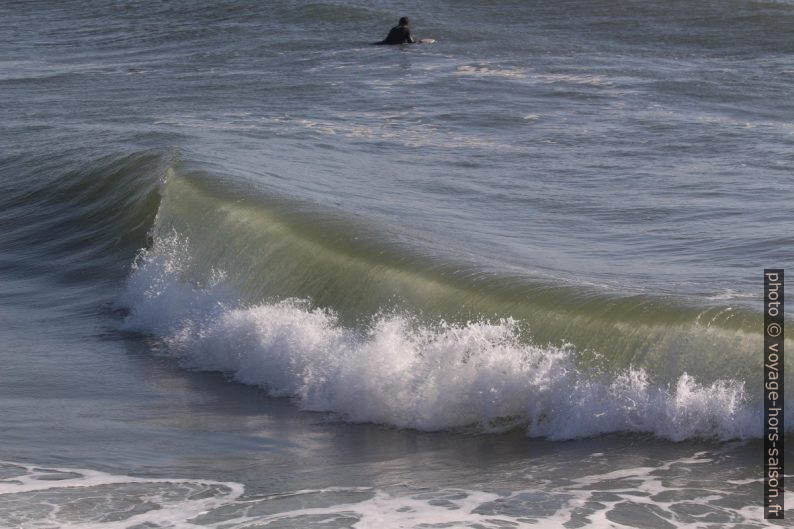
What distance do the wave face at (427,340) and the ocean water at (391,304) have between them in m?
0.02

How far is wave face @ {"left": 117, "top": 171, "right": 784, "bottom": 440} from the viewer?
7.74 metres

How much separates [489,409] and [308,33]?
21.7 m

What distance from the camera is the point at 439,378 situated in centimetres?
Answer: 842

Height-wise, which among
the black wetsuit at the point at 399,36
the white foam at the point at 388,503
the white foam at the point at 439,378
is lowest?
the white foam at the point at 388,503

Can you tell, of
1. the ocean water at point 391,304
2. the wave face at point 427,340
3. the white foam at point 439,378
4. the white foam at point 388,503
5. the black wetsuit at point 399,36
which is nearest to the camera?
the white foam at point 388,503

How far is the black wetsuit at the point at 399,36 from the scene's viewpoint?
27.0 metres

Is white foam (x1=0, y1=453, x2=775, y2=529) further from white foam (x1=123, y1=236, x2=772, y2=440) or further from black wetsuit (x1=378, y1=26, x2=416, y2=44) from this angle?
black wetsuit (x1=378, y1=26, x2=416, y2=44)

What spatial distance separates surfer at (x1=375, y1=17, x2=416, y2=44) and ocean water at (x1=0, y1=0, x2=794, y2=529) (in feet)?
17.3

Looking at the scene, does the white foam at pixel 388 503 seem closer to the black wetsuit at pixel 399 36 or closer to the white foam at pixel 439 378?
the white foam at pixel 439 378

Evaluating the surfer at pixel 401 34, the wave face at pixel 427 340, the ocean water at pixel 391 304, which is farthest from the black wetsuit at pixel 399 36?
the wave face at pixel 427 340

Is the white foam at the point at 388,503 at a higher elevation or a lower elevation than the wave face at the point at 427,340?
lower

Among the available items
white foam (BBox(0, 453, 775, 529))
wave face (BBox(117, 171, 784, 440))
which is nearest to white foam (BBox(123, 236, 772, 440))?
wave face (BBox(117, 171, 784, 440))

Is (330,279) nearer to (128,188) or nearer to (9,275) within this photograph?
(9,275)

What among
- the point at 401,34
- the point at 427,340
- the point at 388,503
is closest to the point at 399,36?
the point at 401,34
